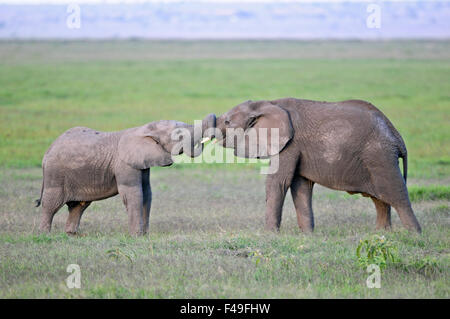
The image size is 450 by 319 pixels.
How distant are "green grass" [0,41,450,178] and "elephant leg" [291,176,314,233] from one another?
5932mm

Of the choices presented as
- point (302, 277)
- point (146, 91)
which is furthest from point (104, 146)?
point (146, 91)

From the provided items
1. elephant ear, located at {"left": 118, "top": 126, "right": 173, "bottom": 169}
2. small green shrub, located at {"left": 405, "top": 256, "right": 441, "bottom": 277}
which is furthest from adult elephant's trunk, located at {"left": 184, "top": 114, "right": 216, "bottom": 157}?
small green shrub, located at {"left": 405, "top": 256, "right": 441, "bottom": 277}

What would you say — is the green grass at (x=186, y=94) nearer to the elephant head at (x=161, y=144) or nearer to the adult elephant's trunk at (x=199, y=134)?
the adult elephant's trunk at (x=199, y=134)

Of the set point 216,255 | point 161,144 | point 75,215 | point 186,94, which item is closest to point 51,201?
point 75,215

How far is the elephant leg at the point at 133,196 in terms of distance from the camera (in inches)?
369

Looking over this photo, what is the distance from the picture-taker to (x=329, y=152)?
9422 millimetres

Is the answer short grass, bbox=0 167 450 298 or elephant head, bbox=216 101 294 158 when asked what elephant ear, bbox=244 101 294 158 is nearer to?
elephant head, bbox=216 101 294 158

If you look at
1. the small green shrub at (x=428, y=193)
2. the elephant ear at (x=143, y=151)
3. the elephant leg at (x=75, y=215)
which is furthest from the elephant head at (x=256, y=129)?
the small green shrub at (x=428, y=193)

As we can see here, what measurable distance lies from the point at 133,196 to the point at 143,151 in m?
0.59

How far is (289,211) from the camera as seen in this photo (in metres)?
11.9

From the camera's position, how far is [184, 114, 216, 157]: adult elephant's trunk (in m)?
9.39

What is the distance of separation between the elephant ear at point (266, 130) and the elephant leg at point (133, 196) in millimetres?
1510

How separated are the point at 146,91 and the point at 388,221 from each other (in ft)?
80.1

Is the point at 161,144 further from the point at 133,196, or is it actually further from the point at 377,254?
the point at 377,254
